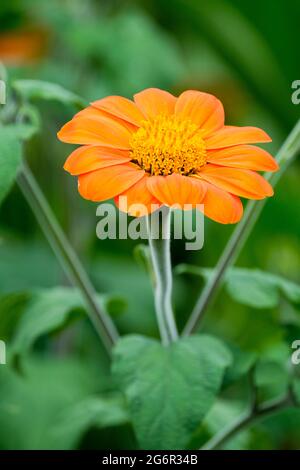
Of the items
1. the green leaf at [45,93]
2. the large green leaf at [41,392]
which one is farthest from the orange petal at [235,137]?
the large green leaf at [41,392]

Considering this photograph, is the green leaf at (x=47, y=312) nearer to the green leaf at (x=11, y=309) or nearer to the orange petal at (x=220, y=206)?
the green leaf at (x=11, y=309)

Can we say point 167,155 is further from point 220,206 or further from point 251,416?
point 251,416

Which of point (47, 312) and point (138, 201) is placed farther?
point (47, 312)

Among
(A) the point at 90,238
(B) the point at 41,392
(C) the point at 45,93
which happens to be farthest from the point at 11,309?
(A) the point at 90,238

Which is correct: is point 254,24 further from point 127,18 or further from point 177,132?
point 177,132

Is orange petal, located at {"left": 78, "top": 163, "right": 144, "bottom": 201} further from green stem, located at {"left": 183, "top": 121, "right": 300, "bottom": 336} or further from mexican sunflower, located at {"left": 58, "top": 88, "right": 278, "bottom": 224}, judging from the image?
green stem, located at {"left": 183, "top": 121, "right": 300, "bottom": 336}

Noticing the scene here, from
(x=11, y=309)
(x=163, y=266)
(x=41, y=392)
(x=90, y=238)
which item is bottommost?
(x=41, y=392)
